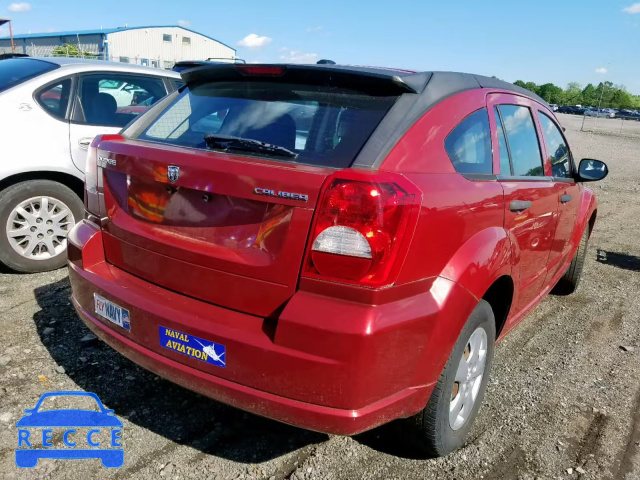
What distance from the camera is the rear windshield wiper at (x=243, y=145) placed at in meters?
2.37

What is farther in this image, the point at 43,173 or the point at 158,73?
the point at 158,73

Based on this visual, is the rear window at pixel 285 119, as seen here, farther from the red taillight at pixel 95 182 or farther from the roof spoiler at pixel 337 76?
the red taillight at pixel 95 182

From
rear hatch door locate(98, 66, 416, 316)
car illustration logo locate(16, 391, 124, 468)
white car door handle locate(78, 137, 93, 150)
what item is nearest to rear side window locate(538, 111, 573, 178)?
rear hatch door locate(98, 66, 416, 316)

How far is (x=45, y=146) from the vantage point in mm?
4738

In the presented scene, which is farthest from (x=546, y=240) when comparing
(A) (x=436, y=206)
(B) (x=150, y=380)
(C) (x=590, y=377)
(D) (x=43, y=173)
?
(D) (x=43, y=173)

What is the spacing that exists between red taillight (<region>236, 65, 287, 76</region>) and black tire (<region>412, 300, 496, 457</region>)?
4.78ft

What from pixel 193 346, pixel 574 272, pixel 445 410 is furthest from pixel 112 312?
pixel 574 272

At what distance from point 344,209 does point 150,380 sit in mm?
1874

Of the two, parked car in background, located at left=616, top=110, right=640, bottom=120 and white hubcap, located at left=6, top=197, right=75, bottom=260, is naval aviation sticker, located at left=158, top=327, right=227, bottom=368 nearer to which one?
white hubcap, located at left=6, top=197, right=75, bottom=260

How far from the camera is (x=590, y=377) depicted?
149 inches

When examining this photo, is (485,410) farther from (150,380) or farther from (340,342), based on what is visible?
(150,380)

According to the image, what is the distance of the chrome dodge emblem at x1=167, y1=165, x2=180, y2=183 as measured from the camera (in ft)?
7.86

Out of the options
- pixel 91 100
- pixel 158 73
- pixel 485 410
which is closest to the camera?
pixel 485 410

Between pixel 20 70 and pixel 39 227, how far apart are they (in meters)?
1.51
